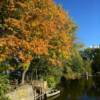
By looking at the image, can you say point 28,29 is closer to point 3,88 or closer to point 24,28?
point 24,28

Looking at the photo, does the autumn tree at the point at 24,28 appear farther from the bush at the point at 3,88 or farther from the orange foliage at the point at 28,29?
the bush at the point at 3,88

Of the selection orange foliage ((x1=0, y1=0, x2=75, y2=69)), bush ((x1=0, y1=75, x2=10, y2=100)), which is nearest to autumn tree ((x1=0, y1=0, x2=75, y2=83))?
orange foliage ((x1=0, y1=0, x2=75, y2=69))

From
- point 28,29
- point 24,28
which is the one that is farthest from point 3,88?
point 28,29

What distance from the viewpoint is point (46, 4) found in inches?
1320

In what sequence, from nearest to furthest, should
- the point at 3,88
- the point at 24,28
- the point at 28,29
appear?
1. the point at 3,88
2. the point at 24,28
3. the point at 28,29

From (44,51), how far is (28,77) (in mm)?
17512

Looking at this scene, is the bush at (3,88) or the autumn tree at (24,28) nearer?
the bush at (3,88)

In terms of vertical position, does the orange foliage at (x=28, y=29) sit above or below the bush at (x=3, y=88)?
above

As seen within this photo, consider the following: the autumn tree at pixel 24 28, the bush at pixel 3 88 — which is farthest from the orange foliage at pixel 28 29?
the bush at pixel 3 88

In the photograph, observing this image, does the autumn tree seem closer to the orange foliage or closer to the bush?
the orange foliage

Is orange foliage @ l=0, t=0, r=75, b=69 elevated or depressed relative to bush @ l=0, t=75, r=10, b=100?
elevated

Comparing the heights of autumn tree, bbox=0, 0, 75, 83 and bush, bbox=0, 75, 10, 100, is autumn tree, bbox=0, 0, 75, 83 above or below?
above

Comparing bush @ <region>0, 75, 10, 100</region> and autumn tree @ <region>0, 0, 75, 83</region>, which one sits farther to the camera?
autumn tree @ <region>0, 0, 75, 83</region>

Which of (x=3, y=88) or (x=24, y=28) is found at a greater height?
(x=24, y=28)
